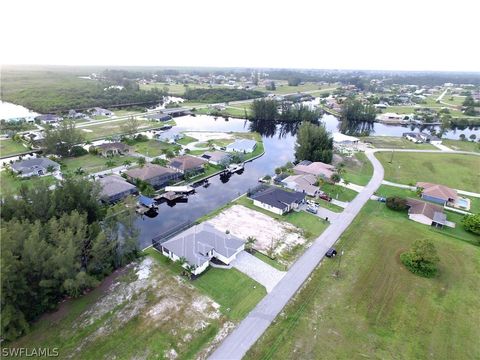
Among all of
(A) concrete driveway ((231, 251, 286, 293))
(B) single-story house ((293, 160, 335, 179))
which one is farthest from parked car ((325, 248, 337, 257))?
(B) single-story house ((293, 160, 335, 179))

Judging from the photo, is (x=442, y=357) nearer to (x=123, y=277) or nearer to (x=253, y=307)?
(x=253, y=307)

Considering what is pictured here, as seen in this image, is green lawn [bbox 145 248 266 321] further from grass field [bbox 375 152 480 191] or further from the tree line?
grass field [bbox 375 152 480 191]

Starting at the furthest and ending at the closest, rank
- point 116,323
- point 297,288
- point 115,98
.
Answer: point 115,98 < point 297,288 < point 116,323

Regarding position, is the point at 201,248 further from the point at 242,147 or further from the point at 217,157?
the point at 242,147

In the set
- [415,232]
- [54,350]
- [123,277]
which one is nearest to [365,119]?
[415,232]

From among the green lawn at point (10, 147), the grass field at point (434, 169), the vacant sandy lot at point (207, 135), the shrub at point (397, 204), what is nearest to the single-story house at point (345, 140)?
the grass field at point (434, 169)
